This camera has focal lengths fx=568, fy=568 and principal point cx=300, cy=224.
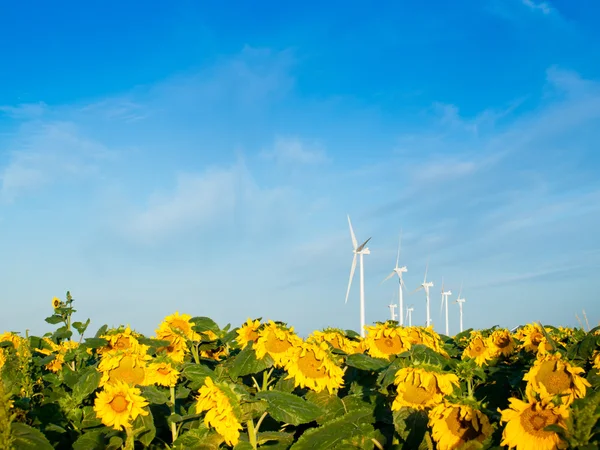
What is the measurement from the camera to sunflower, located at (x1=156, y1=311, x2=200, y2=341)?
757 cm

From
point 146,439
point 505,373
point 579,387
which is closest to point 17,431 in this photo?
point 146,439

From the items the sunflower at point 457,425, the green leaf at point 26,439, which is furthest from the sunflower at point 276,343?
the green leaf at point 26,439

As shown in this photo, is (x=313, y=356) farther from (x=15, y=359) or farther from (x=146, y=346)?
(x=15, y=359)

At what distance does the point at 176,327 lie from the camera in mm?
7742

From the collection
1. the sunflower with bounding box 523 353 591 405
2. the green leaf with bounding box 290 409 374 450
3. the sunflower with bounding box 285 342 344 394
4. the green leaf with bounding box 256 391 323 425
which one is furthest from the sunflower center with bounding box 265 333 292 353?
the sunflower with bounding box 523 353 591 405

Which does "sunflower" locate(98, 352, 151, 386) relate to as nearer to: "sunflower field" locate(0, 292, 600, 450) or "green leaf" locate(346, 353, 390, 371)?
"sunflower field" locate(0, 292, 600, 450)

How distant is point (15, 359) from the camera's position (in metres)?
8.02

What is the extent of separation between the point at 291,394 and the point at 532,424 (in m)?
2.06

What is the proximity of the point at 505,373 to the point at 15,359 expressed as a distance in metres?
6.79

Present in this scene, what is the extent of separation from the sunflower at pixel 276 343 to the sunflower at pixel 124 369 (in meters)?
1.21

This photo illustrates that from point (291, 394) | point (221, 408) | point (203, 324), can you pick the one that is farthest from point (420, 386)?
Answer: point (203, 324)

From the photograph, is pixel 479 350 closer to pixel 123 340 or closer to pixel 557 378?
pixel 557 378

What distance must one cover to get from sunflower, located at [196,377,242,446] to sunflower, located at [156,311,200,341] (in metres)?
2.96

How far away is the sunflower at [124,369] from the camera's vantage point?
5797mm
